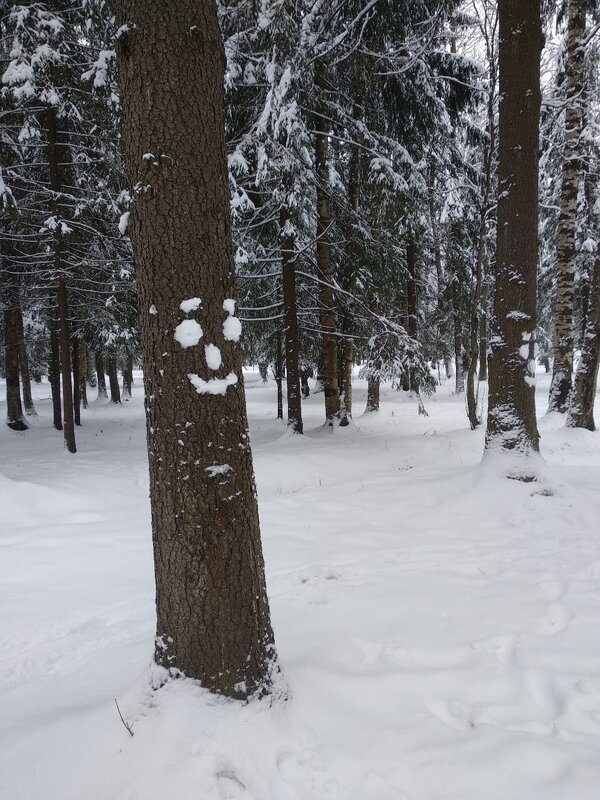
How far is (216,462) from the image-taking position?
83.6 inches

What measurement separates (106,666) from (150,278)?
8.10 ft

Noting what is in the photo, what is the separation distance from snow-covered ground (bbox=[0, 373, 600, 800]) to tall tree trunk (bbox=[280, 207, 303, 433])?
418cm

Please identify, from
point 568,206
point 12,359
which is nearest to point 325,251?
point 568,206

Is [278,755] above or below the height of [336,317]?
below

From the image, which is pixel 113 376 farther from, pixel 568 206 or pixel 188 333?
pixel 188 333

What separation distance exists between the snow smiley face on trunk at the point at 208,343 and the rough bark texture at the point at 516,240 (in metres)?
4.70

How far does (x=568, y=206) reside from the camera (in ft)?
32.3

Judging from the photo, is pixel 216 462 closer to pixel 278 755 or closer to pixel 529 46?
pixel 278 755

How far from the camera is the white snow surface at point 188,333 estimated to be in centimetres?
205

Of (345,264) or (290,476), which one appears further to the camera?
(345,264)

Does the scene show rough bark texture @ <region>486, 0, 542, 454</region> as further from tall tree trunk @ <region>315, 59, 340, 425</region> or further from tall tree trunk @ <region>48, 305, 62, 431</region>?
tall tree trunk @ <region>48, 305, 62, 431</region>

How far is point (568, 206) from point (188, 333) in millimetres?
10917

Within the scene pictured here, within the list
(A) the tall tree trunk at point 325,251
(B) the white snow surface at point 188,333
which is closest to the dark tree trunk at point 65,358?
(A) the tall tree trunk at point 325,251

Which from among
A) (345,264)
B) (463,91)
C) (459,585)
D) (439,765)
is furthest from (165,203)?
(463,91)
